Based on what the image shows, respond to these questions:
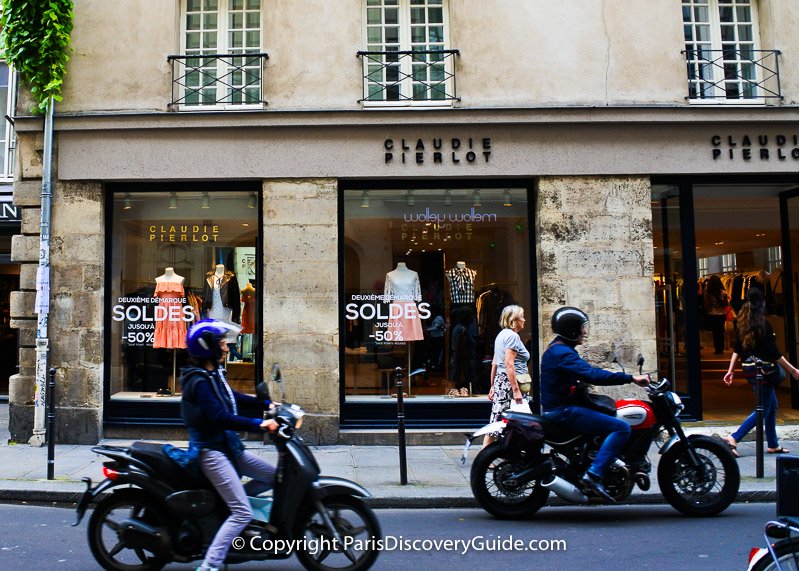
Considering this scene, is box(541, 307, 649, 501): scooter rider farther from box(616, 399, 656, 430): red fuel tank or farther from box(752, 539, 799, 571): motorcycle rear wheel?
box(752, 539, 799, 571): motorcycle rear wheel

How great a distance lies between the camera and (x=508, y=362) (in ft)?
27.8

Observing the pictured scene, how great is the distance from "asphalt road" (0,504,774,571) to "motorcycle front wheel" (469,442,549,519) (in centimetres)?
12

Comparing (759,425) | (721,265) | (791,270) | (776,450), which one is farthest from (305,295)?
(721,265)

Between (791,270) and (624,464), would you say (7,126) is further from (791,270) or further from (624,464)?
(791,270)

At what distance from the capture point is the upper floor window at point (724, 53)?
1111 cm

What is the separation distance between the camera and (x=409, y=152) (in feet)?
35.0

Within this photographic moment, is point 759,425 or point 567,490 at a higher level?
point 759,425

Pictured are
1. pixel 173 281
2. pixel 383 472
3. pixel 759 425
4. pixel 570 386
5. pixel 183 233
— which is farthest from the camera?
pixel 183 233

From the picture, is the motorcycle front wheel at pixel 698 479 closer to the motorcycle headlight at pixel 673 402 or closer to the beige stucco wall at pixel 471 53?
the motorcycle headlight at pixel 673 402

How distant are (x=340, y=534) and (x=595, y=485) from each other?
262 centimetres

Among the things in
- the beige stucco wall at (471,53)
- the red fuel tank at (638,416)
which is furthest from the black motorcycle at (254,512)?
the beige stucco wall at (471,53)

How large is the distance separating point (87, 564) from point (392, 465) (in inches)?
169

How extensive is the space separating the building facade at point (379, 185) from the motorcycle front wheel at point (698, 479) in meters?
3.86

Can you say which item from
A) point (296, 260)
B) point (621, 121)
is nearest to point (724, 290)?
point (621, 121)
